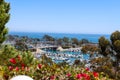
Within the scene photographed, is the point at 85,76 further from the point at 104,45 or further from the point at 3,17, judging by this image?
the point at 104,45

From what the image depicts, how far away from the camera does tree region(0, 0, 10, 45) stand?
16.2 m

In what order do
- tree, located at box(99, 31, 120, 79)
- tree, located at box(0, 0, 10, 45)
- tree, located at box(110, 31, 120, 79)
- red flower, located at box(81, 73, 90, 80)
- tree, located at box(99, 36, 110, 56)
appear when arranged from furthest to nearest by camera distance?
tree, located at box(99, 36, 110, 56), tree, located at box(99, 31, 120, 79), tree, located at box(110, 31, 120, 79), tree, located at box(0, 0, 10, 45), red flower, located at box(81, 73, 90, 80)

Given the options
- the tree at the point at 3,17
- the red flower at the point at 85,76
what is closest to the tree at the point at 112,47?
the tree at the point at 3,17

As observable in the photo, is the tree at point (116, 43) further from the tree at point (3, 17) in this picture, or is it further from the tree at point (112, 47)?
the tree at point (3, 17)

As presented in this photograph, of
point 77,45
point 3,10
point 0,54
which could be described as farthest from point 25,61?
point 77,45

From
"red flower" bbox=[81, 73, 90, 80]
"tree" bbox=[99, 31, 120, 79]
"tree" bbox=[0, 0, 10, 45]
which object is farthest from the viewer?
"tree" bbox=[99, 31, 120, 79]

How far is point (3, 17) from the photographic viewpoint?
16281 mm

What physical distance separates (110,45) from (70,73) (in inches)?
993

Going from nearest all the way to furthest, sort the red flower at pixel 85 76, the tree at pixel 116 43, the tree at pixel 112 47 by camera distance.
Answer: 1. the red flower at pixel 85 76
2. the tree at pixel 116 43
3. the tree at pixel 112 47

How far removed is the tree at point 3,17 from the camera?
16250mm

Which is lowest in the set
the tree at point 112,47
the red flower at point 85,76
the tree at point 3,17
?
the tree at point 112,47

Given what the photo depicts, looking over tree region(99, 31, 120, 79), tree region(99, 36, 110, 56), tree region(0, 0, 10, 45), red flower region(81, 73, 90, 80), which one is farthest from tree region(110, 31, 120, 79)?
red flower region(81, 73, 90, 80)

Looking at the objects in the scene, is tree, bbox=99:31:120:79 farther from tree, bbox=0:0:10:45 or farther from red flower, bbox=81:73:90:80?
red flower, bbox=81:73:90:80

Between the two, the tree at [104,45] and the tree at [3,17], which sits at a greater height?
the tree at [3,17]
